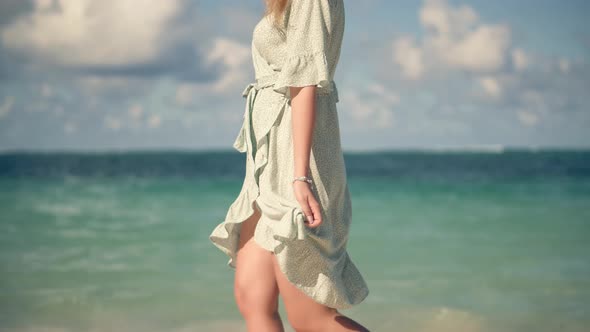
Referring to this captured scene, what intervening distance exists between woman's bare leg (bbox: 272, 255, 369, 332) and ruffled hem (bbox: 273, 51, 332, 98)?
21.3 inches

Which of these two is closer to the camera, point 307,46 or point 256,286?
point 307,46

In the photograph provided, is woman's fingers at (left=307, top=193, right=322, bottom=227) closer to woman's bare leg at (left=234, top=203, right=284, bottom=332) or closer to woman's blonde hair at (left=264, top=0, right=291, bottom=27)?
woman's bare leg at (left=234, top=203, right=284, bottom=332)

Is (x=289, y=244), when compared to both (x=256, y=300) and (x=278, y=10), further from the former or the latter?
(x=278, y=10)

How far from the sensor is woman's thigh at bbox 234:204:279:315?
7.15 ft

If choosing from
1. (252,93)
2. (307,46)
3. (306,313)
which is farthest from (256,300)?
(307,46)

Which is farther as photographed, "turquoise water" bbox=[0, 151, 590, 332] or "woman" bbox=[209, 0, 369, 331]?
"turquoise water" bbox=[0, 151, 590, 332]

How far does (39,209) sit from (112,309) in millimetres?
8909

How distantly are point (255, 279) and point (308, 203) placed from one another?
1.05ft

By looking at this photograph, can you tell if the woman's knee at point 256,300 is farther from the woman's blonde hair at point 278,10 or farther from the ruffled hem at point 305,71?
the woman's blonde hair at point 278,10

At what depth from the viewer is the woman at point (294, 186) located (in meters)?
2.06

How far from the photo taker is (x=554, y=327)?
4.90m

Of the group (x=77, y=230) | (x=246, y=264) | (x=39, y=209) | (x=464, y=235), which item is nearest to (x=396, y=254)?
(x=464, y=235)

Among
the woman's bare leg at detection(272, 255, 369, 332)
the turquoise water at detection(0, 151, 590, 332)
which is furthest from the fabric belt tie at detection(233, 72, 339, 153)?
the turquoise water at detection(0, 151, 590, 332)

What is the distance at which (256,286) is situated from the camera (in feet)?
7.18
